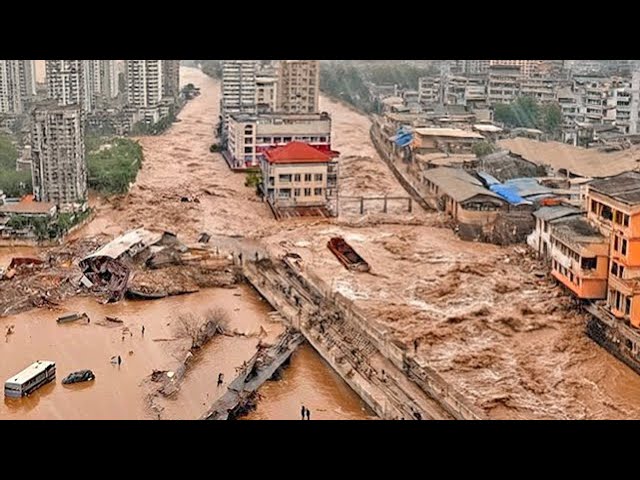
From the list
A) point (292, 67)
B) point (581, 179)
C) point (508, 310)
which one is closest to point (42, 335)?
point (508, 310)

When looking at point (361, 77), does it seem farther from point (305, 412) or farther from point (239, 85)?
point (305, 412)

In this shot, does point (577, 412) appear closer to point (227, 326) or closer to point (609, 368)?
point (609, 368)

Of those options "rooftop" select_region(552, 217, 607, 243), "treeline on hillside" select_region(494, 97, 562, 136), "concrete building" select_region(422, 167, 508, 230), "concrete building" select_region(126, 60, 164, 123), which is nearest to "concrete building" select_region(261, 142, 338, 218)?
"concrete building" select_region(422, 167, 508, 230)

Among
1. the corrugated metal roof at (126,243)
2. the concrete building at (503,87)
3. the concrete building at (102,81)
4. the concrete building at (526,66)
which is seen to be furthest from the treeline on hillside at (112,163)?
the concrete building at (526,66)

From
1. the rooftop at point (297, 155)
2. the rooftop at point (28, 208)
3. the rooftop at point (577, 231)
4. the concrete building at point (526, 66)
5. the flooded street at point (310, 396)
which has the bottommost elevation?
the flooded street at point (310, 396)

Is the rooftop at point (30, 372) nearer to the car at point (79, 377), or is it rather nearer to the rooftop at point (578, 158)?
the car at point (79, 377)

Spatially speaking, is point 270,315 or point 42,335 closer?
point 42,335
